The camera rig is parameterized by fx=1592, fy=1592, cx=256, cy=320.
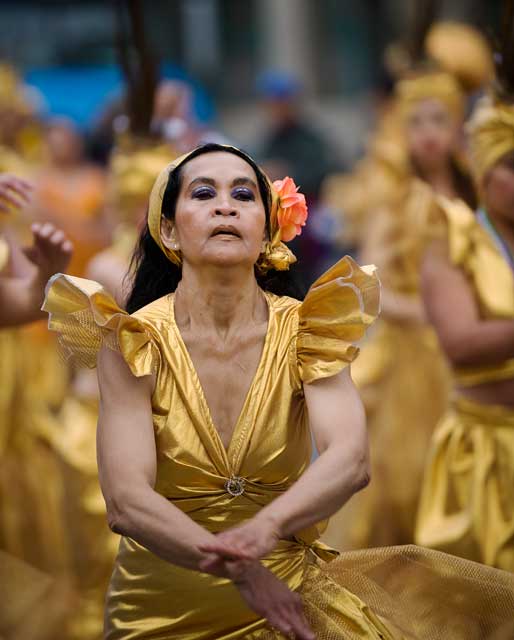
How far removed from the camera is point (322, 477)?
3740mm

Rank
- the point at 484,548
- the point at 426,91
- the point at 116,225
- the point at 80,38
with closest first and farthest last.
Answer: the point at 484,548, the point at 116,225, the point at 426,91, the point at 80,38

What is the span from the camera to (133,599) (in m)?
3.97

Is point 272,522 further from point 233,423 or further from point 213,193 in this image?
point 213,193

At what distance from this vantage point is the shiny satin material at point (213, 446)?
3902 millimetres

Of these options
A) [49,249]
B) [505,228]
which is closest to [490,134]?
[505,228]

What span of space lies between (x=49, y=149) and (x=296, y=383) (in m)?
7.57

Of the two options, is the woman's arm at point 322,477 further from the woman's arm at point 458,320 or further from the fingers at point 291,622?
the woman's arm at point 458,320

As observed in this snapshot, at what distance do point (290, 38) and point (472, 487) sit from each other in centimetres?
1479

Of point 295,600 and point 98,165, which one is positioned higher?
point 98,165

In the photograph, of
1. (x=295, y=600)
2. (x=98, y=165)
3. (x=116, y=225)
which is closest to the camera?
(x=295, y=600)

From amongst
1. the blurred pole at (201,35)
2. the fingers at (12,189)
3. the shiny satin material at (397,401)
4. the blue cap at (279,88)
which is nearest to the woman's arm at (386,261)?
the shiny satin material at (397,401)

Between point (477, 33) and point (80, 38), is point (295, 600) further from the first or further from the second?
point (80, 38)

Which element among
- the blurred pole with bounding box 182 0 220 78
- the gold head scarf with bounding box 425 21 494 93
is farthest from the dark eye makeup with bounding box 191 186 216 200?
the blurred pole with bounding box 182 0 220 78

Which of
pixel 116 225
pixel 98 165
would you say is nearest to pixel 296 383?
pixel 116 225
